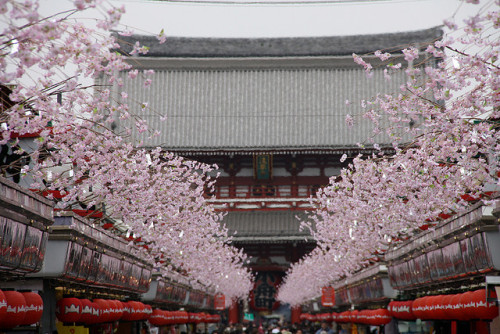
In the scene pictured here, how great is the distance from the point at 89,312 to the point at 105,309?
1633 mm

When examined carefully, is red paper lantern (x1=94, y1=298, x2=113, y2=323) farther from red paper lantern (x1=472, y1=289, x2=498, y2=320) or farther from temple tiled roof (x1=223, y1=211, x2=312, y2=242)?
temple tiled roof (x1=223, y1=211, x2=312, y2=242)

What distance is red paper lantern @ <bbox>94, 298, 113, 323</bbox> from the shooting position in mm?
15781

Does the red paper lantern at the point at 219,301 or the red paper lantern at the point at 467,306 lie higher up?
the red paper lantern at the point at 219,301

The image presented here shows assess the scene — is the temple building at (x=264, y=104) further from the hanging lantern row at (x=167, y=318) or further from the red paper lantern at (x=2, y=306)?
the red paper lantern at (x=2, y=306)

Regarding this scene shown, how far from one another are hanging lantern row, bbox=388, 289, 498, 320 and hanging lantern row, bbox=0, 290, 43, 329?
25.4ft

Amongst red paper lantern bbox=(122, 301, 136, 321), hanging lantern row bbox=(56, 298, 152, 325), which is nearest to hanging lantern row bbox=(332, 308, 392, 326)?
red paper lantern bbox=(122, 301, 136, 321)

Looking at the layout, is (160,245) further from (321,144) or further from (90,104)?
(321,144)

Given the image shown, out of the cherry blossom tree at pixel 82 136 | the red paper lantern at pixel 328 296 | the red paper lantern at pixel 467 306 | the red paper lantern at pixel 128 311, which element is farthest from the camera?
the red paper lantern at pixel 328 296

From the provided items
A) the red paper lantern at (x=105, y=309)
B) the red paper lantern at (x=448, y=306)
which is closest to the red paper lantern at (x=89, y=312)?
the red paper lantern at (x=105, y=309)

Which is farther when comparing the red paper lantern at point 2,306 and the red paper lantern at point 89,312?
the red paper lantern at point 89,312

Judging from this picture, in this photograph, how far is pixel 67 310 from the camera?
44.7ft

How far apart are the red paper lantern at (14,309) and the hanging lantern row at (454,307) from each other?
783cm

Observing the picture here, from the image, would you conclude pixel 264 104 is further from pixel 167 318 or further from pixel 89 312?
pixel 89 312

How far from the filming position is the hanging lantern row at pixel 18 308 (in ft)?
31.3
